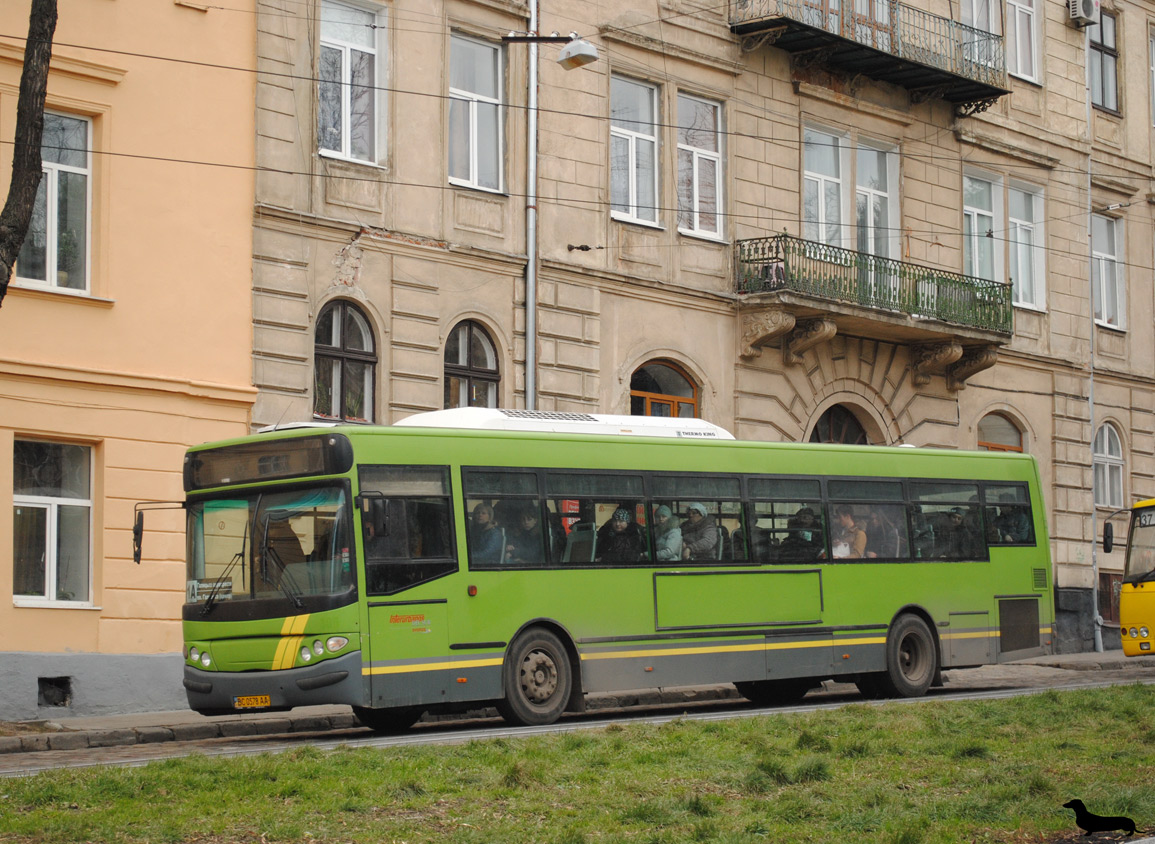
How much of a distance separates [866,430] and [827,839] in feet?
74.5

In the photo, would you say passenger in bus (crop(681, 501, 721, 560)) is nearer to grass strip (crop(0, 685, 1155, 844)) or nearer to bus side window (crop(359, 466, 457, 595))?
bus side window (crop(359, 466, 457, 595))

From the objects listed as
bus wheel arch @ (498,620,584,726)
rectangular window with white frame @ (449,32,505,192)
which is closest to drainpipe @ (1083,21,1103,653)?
rectangular window with white frame @ (449,32,505,192)

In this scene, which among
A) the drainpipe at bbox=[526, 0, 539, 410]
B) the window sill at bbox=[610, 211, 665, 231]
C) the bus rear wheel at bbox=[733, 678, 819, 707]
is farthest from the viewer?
the window sill at bbox=[610, 211, 665, 231]

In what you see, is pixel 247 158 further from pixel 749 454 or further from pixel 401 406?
pixel 749 454

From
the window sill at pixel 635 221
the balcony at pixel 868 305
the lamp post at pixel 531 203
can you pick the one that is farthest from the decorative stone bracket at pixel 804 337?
the lamp post at pixel 531 203

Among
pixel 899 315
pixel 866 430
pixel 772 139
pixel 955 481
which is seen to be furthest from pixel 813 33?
pixel 955 481

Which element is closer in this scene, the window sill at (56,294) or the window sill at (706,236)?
the window sill at (56,294)

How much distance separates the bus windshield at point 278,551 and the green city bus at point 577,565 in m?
0.02

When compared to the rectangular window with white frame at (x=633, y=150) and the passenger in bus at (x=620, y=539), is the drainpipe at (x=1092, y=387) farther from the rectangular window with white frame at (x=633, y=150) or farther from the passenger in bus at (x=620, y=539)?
the passenger in bus at (x=620, y=539)

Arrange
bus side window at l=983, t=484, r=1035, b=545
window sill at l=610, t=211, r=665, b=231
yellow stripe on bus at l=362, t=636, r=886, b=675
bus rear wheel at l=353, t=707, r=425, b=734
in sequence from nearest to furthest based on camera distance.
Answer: yellow stripe on bus at l=362, t=636, r=886, b=675 < bus rear wheel at l=353, t=707, r=425, b=734 < bus side window at l=983, t=484, r=1035, b=545 < window sill at l=610, t=211, r=665, b=231

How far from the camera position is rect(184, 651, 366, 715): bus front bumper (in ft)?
48.4

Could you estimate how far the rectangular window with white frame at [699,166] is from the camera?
27047 millimetres

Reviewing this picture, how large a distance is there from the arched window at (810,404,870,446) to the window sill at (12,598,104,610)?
13.9 m

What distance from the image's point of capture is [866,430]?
30.2 m
